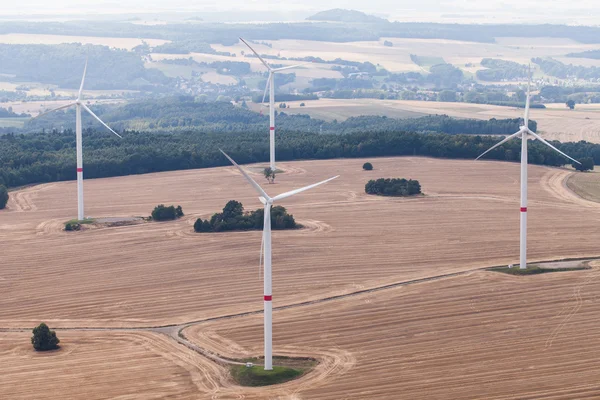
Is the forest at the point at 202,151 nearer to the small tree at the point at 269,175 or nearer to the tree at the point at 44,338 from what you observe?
the small tree at the point at 269,175

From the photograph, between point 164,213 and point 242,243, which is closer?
point 242,243

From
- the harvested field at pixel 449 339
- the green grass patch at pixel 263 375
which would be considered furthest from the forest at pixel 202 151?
the green grass patch at pixel 263 375

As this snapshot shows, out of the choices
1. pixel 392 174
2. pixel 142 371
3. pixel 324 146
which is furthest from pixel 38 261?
pixel 324 146

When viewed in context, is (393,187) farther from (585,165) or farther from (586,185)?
(585,165)

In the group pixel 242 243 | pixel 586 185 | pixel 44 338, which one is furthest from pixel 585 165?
pixel 44 338

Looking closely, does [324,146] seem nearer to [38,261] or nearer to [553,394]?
[38,261]

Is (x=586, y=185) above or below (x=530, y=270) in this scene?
above
